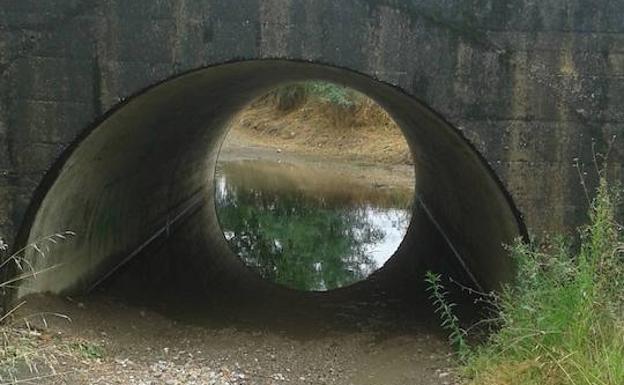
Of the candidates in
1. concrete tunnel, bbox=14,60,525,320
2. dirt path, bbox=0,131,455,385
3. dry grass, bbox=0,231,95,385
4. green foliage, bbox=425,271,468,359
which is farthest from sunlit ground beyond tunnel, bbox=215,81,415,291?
dry grass, bbox=0,231,95,385

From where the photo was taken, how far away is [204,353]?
607 centimetres

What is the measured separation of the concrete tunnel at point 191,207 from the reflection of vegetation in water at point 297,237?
0.67m

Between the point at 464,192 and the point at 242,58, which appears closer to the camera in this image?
the point at 242,58

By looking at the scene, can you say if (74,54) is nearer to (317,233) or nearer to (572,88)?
(572,88)

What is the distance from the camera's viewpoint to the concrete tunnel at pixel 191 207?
19.5 feet

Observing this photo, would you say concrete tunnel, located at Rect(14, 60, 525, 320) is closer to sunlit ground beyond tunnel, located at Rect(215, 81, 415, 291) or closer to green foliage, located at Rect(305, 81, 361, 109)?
sunlit ground beyond tunnel, located at Rect(215, 81, 415, 291)

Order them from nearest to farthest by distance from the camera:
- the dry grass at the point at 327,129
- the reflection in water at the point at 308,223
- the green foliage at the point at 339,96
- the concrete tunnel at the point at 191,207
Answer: the concrete tunnel at the point at 191,207, the reflection in water at the point at 308,223, the dry grass at the point at 327,129, the green foliage at the point at 339,96

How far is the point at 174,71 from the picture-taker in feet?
17.7

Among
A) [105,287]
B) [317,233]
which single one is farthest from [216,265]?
[317,233]

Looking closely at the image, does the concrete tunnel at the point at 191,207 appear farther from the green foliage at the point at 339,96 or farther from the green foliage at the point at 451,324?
the green foliage at the point at 339,96

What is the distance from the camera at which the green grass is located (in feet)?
13.6

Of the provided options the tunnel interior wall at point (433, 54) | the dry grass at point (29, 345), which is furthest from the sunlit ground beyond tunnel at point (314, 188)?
the tunnel interior wall at point (433, 54)

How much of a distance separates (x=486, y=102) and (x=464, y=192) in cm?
248

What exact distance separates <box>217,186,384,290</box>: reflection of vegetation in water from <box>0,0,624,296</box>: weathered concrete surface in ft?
16.6
